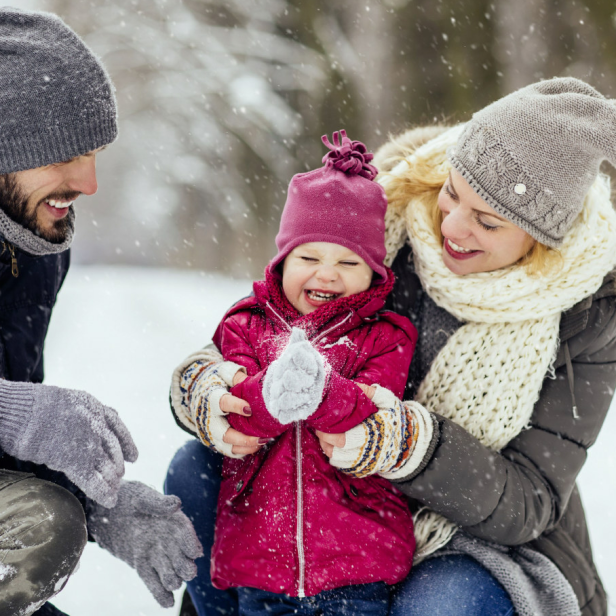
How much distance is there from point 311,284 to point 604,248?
0.69 m

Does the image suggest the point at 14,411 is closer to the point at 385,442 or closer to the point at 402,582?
the point at 385,442

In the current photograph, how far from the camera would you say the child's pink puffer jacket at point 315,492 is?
1.40m

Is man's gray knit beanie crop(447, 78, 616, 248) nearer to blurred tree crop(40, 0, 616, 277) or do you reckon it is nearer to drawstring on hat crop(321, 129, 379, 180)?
drawstring on hat crop(321, 129, 379, 180)

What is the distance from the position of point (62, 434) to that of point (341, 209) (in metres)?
0.81

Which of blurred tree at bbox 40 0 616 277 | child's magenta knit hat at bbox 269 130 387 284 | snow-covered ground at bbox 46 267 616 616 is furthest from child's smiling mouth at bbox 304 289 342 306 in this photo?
blurred tree at bbox 40 0 616 277

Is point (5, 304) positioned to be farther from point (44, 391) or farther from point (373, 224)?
point (373, 224)

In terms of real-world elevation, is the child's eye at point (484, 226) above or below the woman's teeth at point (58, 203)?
above

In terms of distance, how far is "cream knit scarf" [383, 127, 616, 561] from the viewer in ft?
4.95

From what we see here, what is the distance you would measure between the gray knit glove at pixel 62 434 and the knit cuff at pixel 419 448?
0.61 metres

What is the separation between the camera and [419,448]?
1.43m

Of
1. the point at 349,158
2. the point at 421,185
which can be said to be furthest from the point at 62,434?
the point at 421,185

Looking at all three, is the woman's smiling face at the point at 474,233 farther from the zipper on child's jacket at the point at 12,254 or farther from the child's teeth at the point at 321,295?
the zipper on child's jacket at the point at 12,254

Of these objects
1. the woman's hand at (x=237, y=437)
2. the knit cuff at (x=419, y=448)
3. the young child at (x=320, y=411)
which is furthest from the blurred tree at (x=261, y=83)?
the woman's hand at (x=237, y=437)

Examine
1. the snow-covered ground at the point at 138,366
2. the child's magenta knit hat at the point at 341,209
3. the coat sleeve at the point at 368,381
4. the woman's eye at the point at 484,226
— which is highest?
the woman's eye at the point at 484,226
